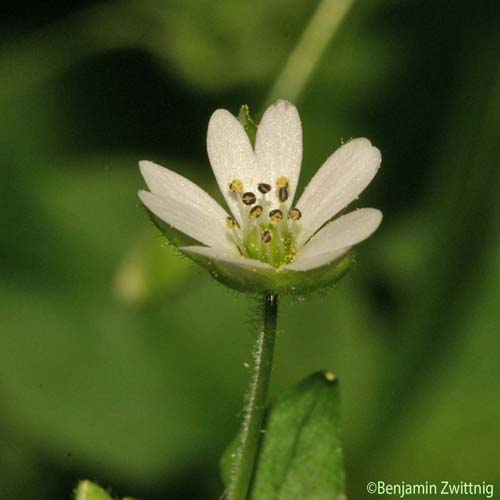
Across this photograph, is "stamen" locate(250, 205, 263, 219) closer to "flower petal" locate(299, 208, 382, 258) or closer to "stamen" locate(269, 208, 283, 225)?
"stamen" locate(269, 208, 283, 225)

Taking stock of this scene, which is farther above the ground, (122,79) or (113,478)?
(122,79)

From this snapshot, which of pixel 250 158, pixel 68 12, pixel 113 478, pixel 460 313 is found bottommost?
pixel 113 478

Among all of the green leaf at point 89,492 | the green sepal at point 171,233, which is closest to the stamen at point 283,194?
the green sepal at point 171,233

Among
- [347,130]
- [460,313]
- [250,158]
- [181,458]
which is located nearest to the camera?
[250,158]

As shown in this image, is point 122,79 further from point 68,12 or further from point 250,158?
point 250,158

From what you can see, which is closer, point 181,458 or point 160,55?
point 181,458

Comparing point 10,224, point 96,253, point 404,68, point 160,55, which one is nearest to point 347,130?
point 404,68

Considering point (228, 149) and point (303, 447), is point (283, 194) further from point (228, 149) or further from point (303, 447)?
point (303, 447)

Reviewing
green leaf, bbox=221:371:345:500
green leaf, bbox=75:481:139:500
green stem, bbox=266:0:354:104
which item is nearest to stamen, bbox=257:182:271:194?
green leaf, bbox=221:371:345:500
